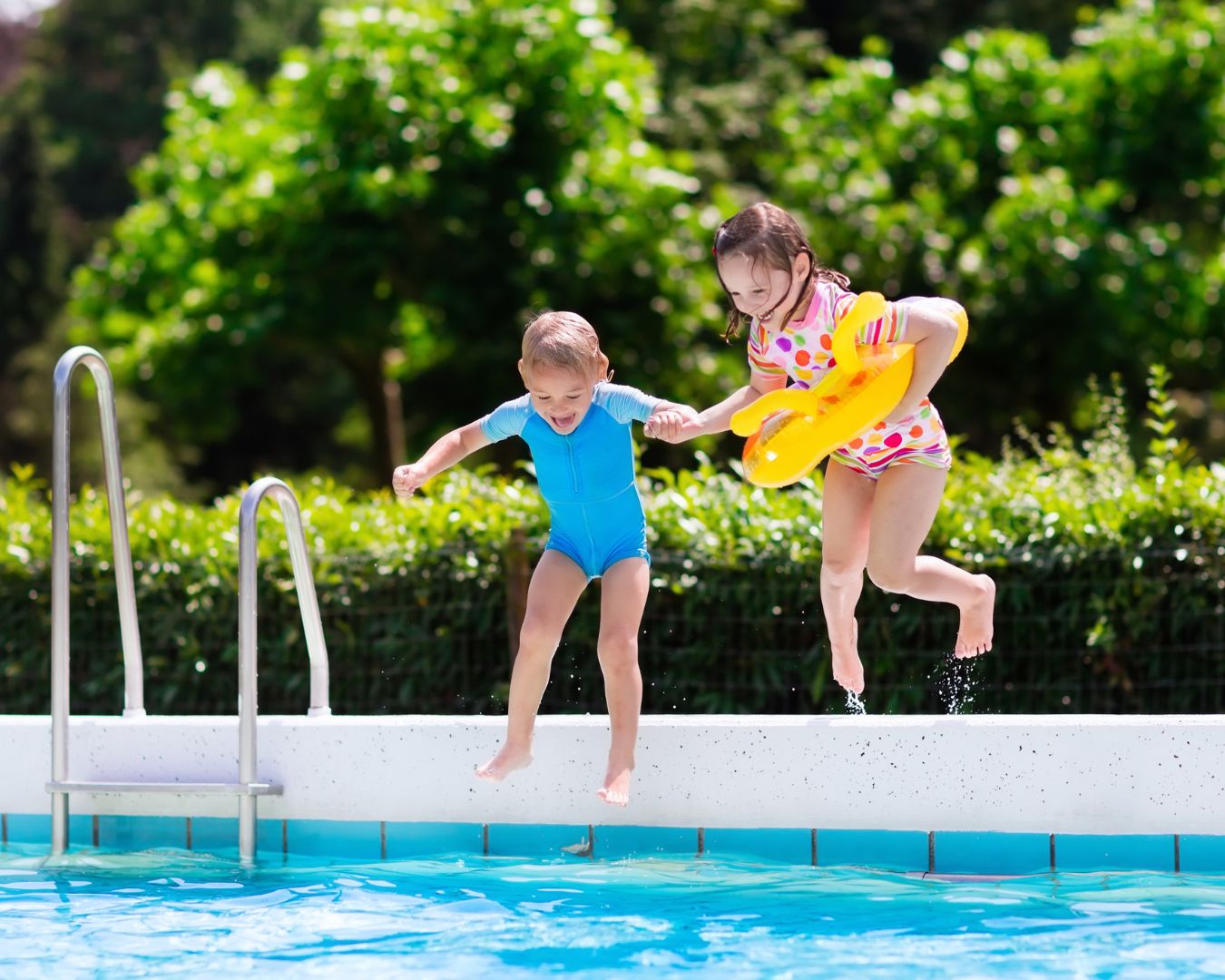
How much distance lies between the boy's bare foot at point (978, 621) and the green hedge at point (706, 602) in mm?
1209

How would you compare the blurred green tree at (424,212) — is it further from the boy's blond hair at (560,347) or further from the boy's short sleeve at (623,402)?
the boy's blond hair at (560,347)

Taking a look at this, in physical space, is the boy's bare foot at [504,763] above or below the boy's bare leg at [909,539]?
below

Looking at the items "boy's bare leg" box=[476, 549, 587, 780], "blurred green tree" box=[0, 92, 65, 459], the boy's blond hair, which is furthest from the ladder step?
"blurred green tree" box=[0, 92, 65, 459]

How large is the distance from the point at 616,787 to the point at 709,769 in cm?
39

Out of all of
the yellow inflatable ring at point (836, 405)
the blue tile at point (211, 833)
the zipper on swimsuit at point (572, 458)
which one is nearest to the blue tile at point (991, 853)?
the yellow inflatable ring at point (836, 405)

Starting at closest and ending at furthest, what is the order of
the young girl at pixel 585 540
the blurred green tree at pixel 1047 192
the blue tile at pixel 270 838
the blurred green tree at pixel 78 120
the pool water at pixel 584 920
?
1. the pool water at pixel 584 920
2. the young girl at pixel 585 540
3. the blue tile at pixel 270 838
4. the blurred green tree at pixel 1047 192
5. the blurred green tree at pixel 78 120

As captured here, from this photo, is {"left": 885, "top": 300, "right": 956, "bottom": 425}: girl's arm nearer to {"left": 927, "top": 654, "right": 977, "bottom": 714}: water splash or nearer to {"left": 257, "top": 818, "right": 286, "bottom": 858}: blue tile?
{"left": 927, "top": 654, "right": 977, "bottom": 714}: water splash

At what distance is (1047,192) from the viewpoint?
13031 mm

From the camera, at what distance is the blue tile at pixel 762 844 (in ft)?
14.6

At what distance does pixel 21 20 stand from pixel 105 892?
94.8 ft

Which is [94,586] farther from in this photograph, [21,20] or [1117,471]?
[21,20]

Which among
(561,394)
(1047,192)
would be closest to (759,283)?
(561,394)

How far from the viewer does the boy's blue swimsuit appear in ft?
14.0

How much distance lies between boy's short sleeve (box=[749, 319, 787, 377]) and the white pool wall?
1.05 metres
